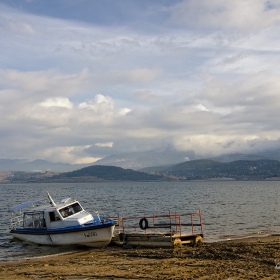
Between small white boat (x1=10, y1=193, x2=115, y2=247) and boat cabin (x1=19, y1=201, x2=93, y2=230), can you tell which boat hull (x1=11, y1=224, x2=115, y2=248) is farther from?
boat cabin (x1=19, y1=201, x2=93, y2=230)

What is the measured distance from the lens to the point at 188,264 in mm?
17234

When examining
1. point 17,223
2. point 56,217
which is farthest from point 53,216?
point 17,223

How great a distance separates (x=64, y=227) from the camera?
88.5ft

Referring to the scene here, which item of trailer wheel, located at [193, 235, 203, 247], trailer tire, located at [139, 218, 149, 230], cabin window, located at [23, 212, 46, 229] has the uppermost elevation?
cabin window, located at [23, 212, 46, 229]

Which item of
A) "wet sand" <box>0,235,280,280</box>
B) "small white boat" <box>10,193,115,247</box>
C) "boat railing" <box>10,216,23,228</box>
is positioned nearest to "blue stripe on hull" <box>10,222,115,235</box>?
"small white boat" <box>10,193,115,247</box>

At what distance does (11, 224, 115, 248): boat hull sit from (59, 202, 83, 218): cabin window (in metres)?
1.62

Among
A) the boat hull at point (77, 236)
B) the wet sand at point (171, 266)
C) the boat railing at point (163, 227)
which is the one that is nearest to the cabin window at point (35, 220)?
the boat hull at point (77, 236)

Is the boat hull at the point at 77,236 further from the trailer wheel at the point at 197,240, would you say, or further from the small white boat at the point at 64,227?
the trailer wheel at the point at 197,240

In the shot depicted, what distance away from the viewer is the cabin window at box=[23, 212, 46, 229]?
92.7ft

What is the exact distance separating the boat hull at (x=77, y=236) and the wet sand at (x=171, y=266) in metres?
2.85

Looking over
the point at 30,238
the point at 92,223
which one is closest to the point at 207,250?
the point at 92,223

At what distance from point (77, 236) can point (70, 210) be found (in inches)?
118

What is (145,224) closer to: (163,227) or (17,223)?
(163,227)

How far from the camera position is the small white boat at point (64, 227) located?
83.1ft
